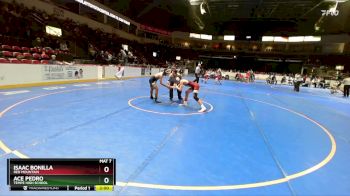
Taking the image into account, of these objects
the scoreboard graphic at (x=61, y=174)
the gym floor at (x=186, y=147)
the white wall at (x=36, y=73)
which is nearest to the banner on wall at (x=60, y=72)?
the white wall at (x=36, y=73)

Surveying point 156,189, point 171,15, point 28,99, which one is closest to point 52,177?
point 156,189

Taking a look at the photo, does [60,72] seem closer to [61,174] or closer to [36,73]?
[36,73]

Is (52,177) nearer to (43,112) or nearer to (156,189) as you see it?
(156,189)

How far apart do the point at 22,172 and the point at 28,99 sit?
8.90m

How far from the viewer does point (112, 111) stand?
8703mm

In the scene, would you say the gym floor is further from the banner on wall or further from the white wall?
the banner on wall

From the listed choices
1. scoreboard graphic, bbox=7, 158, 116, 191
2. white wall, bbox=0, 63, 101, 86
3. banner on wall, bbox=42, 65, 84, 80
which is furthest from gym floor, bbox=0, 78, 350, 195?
banner on wall, bbox=42, 65, 84, 80

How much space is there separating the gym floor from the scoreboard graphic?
0.98 meters

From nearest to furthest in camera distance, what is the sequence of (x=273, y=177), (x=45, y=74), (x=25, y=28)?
(x=273, y=177), (x=45, y=74), (x=25, y=28)

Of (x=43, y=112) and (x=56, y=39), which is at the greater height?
(x=56, y=39)

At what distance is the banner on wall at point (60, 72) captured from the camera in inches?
593

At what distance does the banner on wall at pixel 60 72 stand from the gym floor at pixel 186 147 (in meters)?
6.56

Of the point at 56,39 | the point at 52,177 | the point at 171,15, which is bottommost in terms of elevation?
the point at 52,177

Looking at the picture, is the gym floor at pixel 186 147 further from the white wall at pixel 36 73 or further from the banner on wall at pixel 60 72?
the banner on wall at pixel 60 72
